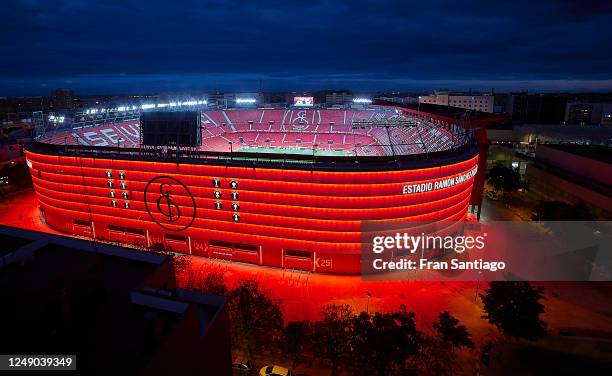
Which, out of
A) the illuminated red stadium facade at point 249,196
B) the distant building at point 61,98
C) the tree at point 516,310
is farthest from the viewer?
the distant building at point 61,98

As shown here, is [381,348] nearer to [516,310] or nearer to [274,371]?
[274,371]

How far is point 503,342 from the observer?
94.8ft

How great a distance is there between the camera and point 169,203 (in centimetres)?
4259

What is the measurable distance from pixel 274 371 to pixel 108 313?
42.7 feet

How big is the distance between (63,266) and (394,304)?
89.6ft

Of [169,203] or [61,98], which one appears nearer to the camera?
[169,203]

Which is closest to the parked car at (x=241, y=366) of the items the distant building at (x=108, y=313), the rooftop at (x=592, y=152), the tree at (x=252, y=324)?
the tree at (x=252, y=324)

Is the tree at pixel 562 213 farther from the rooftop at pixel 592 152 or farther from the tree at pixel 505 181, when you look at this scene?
the rooftop at pixel 592 152

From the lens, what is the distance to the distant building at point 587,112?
130 metres

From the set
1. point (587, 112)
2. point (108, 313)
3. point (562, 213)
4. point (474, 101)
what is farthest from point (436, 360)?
point (474, 101)

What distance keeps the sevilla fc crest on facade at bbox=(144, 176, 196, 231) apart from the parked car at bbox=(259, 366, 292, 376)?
21.7 metres

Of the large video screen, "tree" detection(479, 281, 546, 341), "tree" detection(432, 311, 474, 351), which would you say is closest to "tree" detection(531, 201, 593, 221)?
"tree" detection(479, 281, 546, 341)

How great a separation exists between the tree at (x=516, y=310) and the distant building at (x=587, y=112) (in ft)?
437

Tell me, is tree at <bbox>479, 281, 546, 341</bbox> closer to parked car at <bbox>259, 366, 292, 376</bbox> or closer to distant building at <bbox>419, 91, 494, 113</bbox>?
parked car at <bbox>259, 366, 292, 376</bbox>
